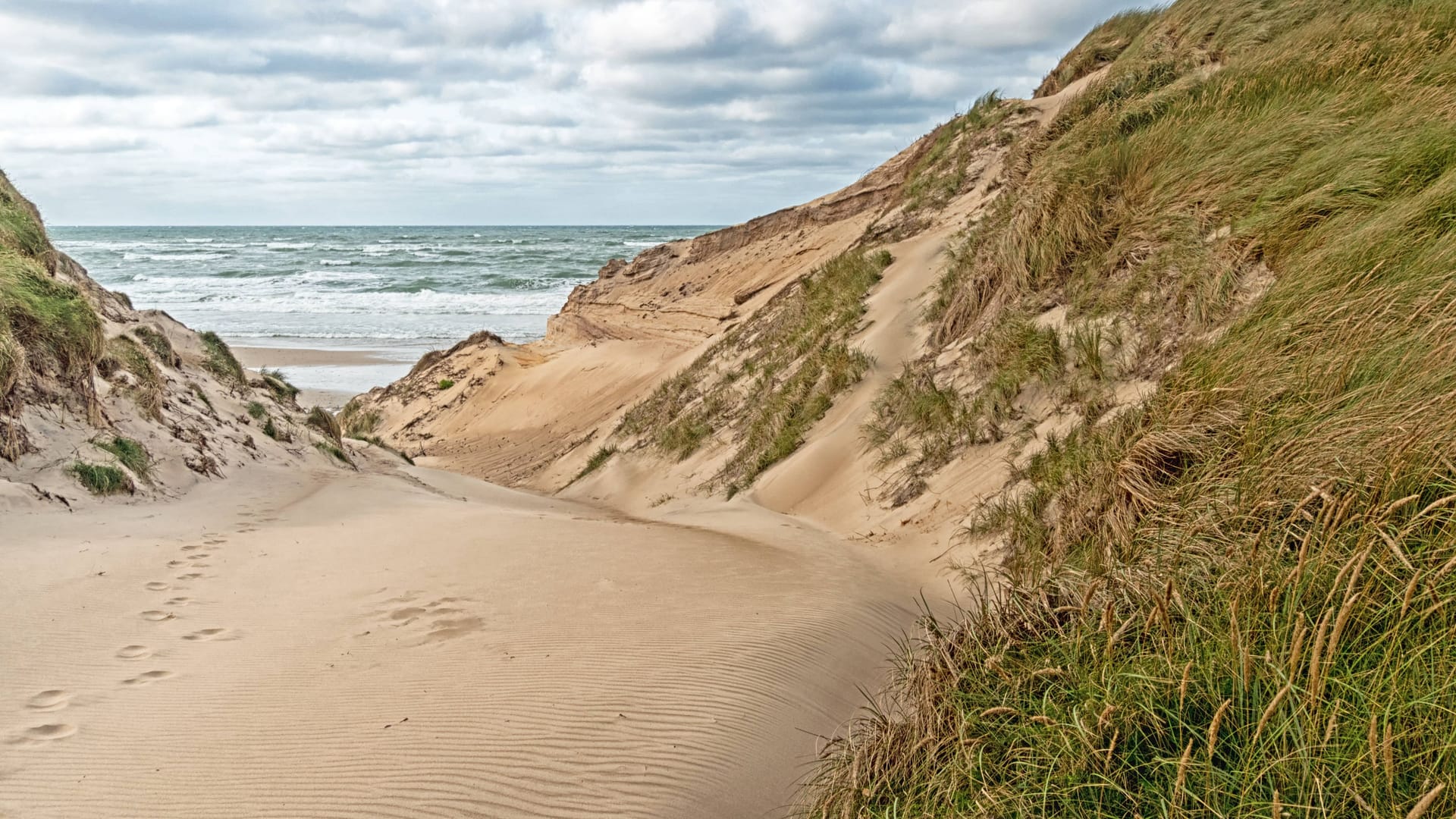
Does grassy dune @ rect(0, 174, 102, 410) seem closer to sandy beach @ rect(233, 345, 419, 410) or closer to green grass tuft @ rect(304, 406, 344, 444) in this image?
green grass tuft @ rect(304, 406, 344, 444)

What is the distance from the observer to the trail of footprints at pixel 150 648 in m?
3.29

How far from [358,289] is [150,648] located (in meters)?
46.3

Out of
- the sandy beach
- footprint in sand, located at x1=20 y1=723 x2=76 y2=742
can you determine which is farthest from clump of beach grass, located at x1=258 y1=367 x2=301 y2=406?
footprint in sand, located at x1=20 y1=723 x2=76 y2=742

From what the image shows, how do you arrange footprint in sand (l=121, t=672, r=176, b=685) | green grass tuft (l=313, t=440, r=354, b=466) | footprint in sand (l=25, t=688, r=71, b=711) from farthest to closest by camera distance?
green grass tuft (l=313, t=440, r=354, b=466) → footprint in sand (l=121, t=672, r=176, b=685) → footprint in sand (l=25, t=688, r=71, b=711)

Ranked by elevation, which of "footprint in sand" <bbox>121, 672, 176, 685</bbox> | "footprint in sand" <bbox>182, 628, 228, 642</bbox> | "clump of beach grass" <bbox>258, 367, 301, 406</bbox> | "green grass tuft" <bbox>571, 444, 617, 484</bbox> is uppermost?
"footprint in sand" <bbox>121, 672, 176, 685</bbox>

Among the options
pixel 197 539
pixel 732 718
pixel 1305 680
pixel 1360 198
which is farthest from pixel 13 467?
pixel 1360 198

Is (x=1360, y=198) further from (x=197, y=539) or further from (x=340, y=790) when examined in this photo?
(x=197, y=539)

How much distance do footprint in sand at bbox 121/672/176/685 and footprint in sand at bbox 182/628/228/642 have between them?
16.9 inches

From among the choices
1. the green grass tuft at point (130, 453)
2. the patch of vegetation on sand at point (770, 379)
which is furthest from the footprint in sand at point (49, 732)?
the patch of vegetation on sand at point (770, 379)

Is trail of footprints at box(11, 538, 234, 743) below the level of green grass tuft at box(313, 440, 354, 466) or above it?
above

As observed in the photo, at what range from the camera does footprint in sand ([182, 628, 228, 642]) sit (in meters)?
4.27

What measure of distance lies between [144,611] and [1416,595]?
5.18 m

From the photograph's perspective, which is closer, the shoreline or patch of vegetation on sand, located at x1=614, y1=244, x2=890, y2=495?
patch of vegetation on sand, located at x1=614, y1=244, x2=890, y2=495

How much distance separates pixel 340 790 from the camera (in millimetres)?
2928
